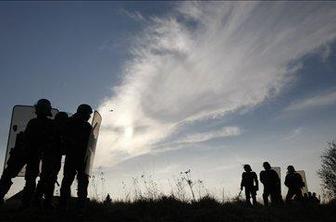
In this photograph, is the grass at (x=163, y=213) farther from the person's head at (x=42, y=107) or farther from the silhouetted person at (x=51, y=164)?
the person's head at (x=42, y=107)

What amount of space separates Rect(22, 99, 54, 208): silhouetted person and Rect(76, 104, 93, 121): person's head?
57 cm

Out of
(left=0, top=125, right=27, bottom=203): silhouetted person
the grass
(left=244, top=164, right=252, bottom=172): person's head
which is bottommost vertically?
the grass

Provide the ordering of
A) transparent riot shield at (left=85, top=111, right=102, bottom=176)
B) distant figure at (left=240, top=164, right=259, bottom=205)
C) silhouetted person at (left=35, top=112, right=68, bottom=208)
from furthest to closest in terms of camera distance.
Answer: distant figure at (left=240, top=164, right=259, bottom=205)
transparent riot shield at (left=85, top=111, right=102, bottom=176)
silhouetted person at (left=35, top=112, right=68, bottom=208)

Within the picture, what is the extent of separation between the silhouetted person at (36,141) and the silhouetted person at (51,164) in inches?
3.7

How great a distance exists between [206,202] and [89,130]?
11.0 feet

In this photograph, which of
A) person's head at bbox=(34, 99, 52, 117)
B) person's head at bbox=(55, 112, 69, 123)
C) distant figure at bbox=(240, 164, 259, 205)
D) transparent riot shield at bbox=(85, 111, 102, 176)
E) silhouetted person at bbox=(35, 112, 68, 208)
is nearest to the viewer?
silhouetted person at bbox=(35, 112, 68, 208)

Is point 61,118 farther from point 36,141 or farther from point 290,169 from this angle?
point 290,169

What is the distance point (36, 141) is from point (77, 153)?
80 cm

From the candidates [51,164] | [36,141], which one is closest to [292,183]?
[51,164]

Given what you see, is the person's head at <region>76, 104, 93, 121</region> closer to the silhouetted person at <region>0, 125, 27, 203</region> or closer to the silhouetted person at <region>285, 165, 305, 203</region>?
the silhouetted person at <region>0, 125, 27, 203</region>

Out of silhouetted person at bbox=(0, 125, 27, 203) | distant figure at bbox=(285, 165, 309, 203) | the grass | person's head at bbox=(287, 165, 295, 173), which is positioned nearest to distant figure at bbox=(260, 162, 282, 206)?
distant figure at bbox=(285, 165, 309, 203)

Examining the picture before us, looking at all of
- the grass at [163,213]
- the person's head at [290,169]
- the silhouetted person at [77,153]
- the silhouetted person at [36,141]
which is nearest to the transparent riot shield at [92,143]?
the silhouetted person at [77,153]

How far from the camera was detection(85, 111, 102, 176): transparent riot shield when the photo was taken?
8397 mm

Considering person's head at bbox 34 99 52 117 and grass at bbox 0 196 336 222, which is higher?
person's head at bbox 34 99 52 117
